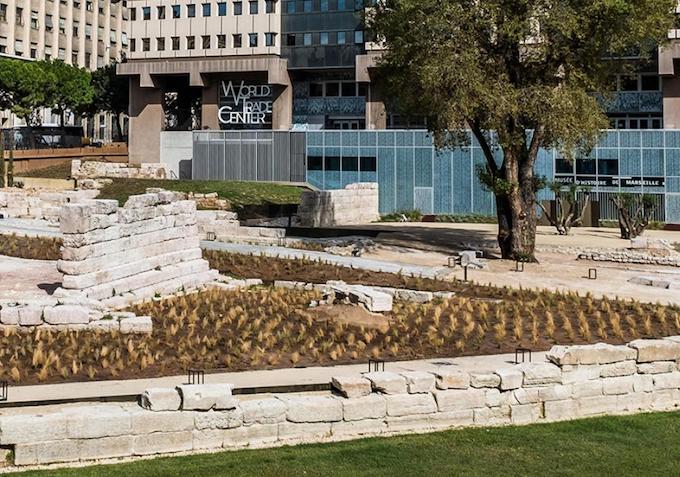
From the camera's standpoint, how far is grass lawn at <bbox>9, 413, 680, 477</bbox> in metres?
10.1

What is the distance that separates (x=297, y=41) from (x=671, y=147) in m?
34.5

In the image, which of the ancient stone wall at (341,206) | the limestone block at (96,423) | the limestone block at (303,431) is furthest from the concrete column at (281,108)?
the limestone block at (96,423)

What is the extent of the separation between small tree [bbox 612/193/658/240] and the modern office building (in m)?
6.54

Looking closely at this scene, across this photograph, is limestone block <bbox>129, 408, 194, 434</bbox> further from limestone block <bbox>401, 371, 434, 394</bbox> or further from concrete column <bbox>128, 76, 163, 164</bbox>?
concrete column <bbox>128, 76, 163, 164</bbox>

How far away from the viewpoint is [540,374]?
1289 centimetres

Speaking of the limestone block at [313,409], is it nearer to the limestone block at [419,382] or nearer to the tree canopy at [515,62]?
the limestone block at [419,382]

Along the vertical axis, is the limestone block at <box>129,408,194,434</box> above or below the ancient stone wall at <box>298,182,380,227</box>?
below

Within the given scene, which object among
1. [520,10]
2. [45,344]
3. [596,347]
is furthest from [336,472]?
[520,10]

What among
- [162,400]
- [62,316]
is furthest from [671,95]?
[162,400]

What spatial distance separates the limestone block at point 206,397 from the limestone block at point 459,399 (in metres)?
3.14

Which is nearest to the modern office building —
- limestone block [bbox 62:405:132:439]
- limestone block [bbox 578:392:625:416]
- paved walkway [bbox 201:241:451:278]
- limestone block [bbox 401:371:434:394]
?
paved walkway [bbox 201:241:451:278]

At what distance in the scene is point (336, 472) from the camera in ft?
33.0

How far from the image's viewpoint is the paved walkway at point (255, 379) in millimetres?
12781

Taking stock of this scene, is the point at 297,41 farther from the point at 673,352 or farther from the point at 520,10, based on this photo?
the point at 673,352
